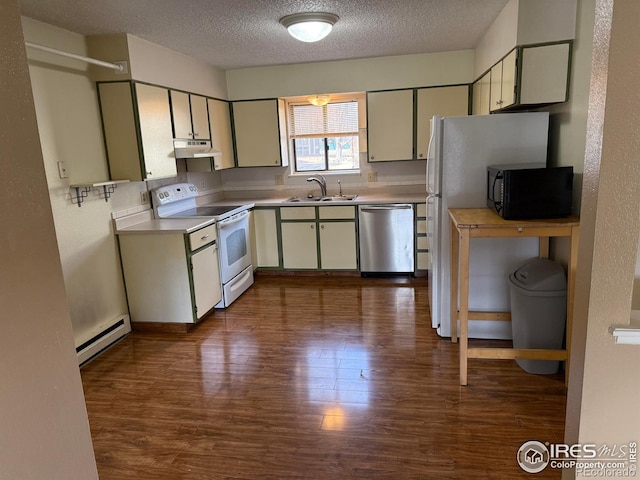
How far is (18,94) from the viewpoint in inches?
37.4

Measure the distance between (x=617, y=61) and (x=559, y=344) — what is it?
2.09 metres

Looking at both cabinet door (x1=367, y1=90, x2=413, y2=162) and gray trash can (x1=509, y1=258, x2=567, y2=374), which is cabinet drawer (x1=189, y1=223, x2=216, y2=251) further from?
gray trash can (x1=509, y1=258, x2=567, y2=374)

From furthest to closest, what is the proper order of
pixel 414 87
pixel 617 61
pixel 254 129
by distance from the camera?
pixel 254 129 → pixel 414 87 → pixel 617 61

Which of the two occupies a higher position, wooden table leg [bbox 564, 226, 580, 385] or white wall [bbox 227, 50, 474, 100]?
white wall [bbox 227, 50, 474, 100]

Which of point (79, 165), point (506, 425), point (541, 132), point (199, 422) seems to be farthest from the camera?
point (79, 165)

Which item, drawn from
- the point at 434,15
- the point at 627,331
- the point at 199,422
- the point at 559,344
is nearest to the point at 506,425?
the point at 559,344

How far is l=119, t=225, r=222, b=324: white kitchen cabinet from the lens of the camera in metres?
3.48

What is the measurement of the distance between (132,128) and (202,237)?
100 centimetres

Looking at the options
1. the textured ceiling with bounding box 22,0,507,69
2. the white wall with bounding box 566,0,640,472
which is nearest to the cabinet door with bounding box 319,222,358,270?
the textured ceiling with bounding box 22,0,507,69

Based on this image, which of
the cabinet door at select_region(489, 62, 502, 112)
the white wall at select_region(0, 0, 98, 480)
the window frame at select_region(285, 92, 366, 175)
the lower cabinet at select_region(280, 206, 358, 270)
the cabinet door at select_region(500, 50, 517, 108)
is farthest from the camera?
the window frame at select_region(285, 92, 366, 175)

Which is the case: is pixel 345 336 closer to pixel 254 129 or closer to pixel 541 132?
pixel 541 132

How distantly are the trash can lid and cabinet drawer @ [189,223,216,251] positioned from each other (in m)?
2.37

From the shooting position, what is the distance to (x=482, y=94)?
13.1 feet

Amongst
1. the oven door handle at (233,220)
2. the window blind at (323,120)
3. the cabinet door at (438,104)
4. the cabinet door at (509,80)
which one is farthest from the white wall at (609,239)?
the window blind at (323,120)
